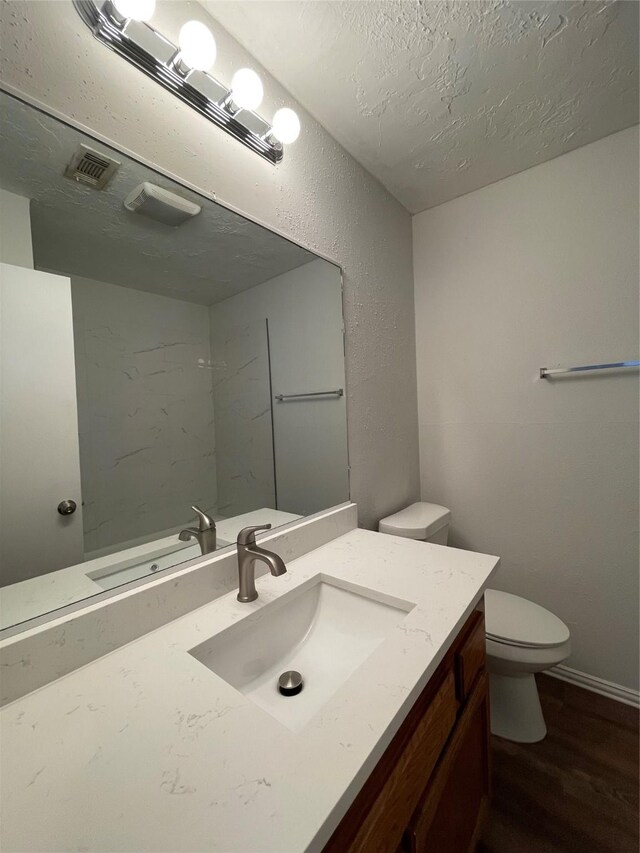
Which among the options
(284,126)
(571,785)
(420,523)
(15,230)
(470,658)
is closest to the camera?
(15,230)

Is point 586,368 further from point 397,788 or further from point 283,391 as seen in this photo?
point 397,788

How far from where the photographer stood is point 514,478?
1.68 m

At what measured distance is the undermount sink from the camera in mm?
713

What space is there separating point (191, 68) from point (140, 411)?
0.81 meters

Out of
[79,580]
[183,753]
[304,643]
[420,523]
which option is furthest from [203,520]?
[420,523]

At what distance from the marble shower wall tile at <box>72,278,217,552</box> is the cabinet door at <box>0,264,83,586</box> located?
0.03m

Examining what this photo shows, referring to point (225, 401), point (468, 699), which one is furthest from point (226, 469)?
point (468, 699)

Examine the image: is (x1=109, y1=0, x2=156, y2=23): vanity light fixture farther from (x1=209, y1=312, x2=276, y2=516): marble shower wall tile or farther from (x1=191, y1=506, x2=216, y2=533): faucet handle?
(x1=191, y1=506, x2=216, y2=533): faucet handle

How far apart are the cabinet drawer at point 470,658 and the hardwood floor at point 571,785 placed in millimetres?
557

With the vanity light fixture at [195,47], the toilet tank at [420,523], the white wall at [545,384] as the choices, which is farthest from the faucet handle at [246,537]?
the white wall at [545,384]

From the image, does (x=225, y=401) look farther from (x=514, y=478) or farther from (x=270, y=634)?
(x=514, y=478)

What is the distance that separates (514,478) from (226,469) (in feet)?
4.54

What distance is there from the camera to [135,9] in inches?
28.1

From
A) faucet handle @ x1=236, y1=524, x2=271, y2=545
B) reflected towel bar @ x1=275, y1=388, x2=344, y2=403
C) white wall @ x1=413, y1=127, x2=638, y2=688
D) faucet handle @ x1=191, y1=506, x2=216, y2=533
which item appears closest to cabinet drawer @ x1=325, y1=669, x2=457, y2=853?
faucet handle @ x1=236, y1=524, x2=271, y2=545
